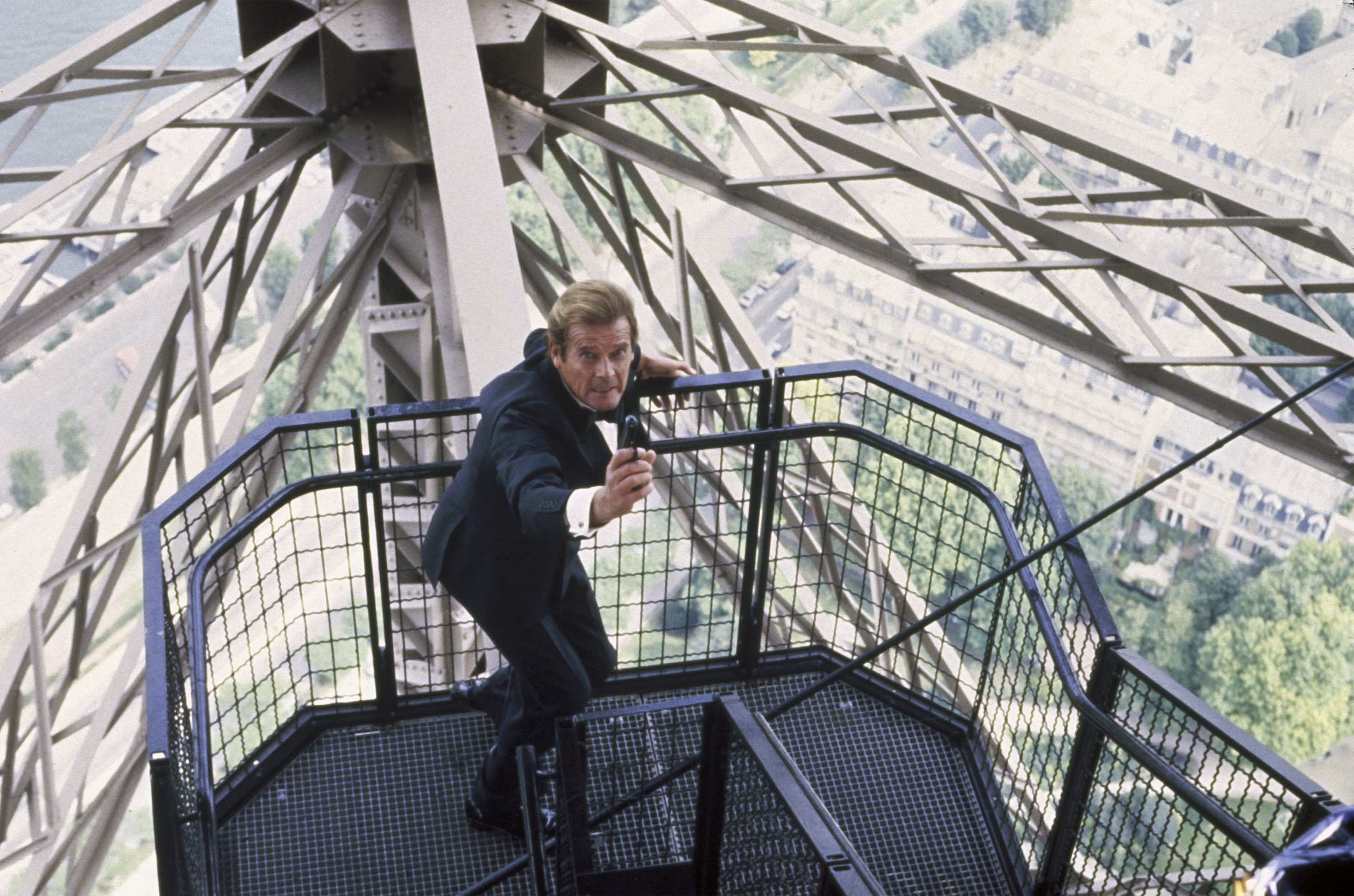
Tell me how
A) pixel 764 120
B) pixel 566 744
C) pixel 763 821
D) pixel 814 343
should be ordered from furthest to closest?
pixel 814 343 < pixel 764 120 < pixel 566 744 < pixel 763 821

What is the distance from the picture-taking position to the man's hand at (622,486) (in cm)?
311

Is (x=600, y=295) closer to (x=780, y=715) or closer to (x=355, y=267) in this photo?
(x=780, y=715)

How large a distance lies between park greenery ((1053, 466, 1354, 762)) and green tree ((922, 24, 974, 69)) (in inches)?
680

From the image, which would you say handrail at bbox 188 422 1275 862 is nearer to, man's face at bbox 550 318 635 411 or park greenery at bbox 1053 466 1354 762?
man's face at bbox 550 318 635 411

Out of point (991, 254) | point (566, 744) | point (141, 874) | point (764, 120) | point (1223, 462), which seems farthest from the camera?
point (1223, 462)

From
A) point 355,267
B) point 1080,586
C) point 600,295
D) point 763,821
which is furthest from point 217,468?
point 355,267

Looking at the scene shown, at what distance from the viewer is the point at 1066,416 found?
180 ft

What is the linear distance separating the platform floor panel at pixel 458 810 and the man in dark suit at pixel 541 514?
20 centimetres

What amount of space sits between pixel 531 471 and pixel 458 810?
1.39 meters

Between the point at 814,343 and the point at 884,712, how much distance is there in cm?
5216

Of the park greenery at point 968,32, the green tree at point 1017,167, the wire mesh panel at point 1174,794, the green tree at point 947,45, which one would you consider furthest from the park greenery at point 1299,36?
the wire mesh panel at point 1174,794

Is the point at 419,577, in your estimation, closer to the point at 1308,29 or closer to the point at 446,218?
the point at 446,218

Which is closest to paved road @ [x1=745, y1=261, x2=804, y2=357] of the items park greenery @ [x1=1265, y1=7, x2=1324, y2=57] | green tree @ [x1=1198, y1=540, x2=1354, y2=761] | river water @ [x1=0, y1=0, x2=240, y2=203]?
green tree @ [x1=1198, y1=540, x2=1354, y2=761]

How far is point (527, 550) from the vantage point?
3676 millimetres
